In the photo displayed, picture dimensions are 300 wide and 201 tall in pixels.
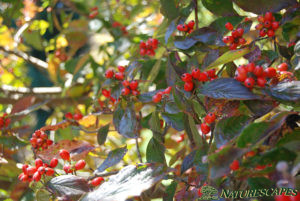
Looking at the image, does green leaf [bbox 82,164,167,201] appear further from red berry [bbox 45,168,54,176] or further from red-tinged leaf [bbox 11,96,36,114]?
red-tinged leaf [bbox 11,96,36,114]

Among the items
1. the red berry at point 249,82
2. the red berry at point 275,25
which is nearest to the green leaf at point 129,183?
the red berry at point 249,82

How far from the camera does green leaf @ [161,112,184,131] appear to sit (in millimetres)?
734

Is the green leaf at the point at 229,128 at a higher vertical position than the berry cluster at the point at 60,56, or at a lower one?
higher

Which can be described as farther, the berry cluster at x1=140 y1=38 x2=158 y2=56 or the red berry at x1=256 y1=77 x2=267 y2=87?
the berry cluster at x1=140 y1=38 x2=158 y2=56

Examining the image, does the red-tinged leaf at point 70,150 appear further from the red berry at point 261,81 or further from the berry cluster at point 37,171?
the red berry at point 261,81

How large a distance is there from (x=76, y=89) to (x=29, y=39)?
1.63ft

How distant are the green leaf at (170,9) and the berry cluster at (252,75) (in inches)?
17.2

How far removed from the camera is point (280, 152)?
1.47ft

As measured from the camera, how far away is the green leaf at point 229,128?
555mm

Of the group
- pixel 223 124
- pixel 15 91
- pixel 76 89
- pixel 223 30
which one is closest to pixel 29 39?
pixel 15 91

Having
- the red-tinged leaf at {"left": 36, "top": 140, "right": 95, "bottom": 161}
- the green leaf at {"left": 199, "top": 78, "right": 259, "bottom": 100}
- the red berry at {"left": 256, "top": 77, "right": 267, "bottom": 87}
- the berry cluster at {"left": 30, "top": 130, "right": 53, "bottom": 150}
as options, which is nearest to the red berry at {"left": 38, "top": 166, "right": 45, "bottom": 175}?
the red-tinged leaf at {"left": 36, "top": 140, "right": 95, "bottom": 161}

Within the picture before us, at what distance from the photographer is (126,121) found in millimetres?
808

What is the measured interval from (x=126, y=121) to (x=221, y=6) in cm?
42

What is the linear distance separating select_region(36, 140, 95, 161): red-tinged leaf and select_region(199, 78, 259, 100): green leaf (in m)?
0.47
